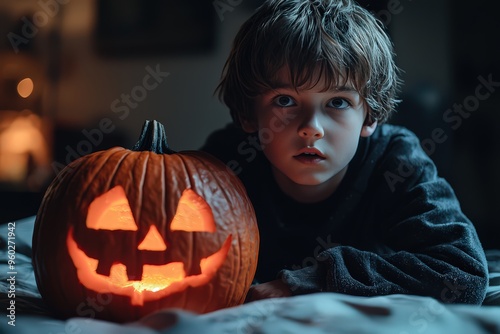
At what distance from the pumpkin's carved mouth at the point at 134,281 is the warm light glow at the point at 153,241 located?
27mm

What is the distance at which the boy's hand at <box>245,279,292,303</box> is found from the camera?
913 mm

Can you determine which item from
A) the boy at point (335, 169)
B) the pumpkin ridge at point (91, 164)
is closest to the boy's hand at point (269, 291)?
the boy at point (335, 169)

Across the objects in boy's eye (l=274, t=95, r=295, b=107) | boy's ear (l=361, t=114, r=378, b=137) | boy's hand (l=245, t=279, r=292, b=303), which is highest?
boy's eye (l=274, t=95, r=295, b=107)

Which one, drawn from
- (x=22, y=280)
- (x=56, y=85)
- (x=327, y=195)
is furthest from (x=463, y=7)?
(x=22, y=280)

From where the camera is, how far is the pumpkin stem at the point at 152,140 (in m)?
0.94

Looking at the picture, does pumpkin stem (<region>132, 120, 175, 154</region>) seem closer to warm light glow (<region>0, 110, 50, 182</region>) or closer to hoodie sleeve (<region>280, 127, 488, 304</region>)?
hoodie sleeve (<region>280, 127, 488, 304</region>)

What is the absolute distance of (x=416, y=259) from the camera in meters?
0.92

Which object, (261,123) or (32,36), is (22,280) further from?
(32,36)

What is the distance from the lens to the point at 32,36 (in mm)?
1484

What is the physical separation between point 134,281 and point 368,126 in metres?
0.59

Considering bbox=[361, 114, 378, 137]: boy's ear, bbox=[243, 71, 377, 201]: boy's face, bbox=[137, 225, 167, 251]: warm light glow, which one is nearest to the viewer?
bbox=[137, 225, 167, 251]: warm light glow

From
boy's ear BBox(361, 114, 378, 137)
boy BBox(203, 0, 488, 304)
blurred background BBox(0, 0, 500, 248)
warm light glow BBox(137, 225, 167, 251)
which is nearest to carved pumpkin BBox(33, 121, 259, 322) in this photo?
warm light glow BBox(137, 225, 167, 251)

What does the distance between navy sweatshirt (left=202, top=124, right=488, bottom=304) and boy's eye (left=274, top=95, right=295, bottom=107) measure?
197 mm

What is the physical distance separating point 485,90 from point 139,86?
886 millimetres
